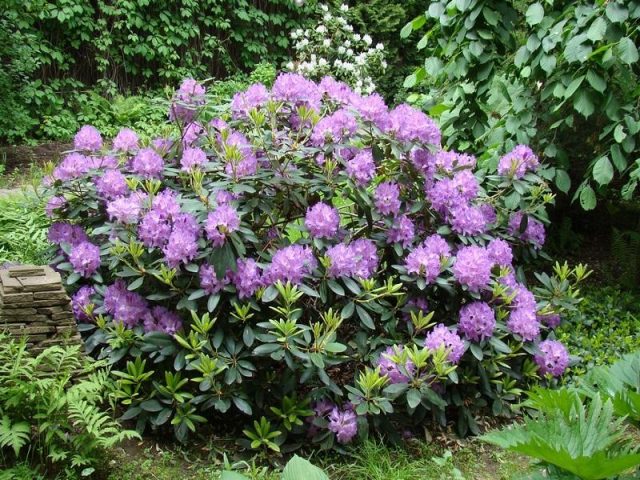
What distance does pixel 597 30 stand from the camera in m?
3.50

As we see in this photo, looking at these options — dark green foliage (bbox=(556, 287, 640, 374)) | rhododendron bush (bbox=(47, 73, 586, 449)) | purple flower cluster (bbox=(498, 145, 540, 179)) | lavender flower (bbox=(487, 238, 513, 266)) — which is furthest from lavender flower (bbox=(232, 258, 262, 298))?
dark green foliage (bbox=(556, 287, 640, 374))

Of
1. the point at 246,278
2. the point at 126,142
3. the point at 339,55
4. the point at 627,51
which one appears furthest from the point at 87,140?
the point at 339,55

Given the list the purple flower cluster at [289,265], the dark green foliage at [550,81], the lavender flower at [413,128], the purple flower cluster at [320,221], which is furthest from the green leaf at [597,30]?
the purple flower cluster at [289,265]

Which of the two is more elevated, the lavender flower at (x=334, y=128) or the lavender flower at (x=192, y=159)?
the lavender flower at (x=334, y=128)

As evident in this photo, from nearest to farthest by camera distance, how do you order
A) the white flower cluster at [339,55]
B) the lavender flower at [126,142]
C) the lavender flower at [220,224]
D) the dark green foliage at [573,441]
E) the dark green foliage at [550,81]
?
the dark green foliage at [573,441] → the lavender flower at [220,224] → the lavender flower at [126,142] → the dark green foliage at [550,81] → the white flower cluster at [339,55]

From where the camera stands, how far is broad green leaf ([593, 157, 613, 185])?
11.9ft

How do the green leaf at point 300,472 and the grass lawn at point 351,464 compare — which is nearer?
the green leaf at point 300,472

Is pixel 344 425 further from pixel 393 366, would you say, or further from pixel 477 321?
pixel 477 321

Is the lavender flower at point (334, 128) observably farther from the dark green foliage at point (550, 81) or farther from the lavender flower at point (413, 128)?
the dark green foliage at point (550, 81)

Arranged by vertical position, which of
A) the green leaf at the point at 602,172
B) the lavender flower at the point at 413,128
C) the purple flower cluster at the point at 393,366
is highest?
the green leaf at the point at 602,172

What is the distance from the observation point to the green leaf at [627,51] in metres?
3.45

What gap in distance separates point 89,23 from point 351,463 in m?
7.12

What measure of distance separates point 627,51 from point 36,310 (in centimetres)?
299

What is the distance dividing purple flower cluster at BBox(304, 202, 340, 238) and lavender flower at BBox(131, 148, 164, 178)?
0.71 meters
